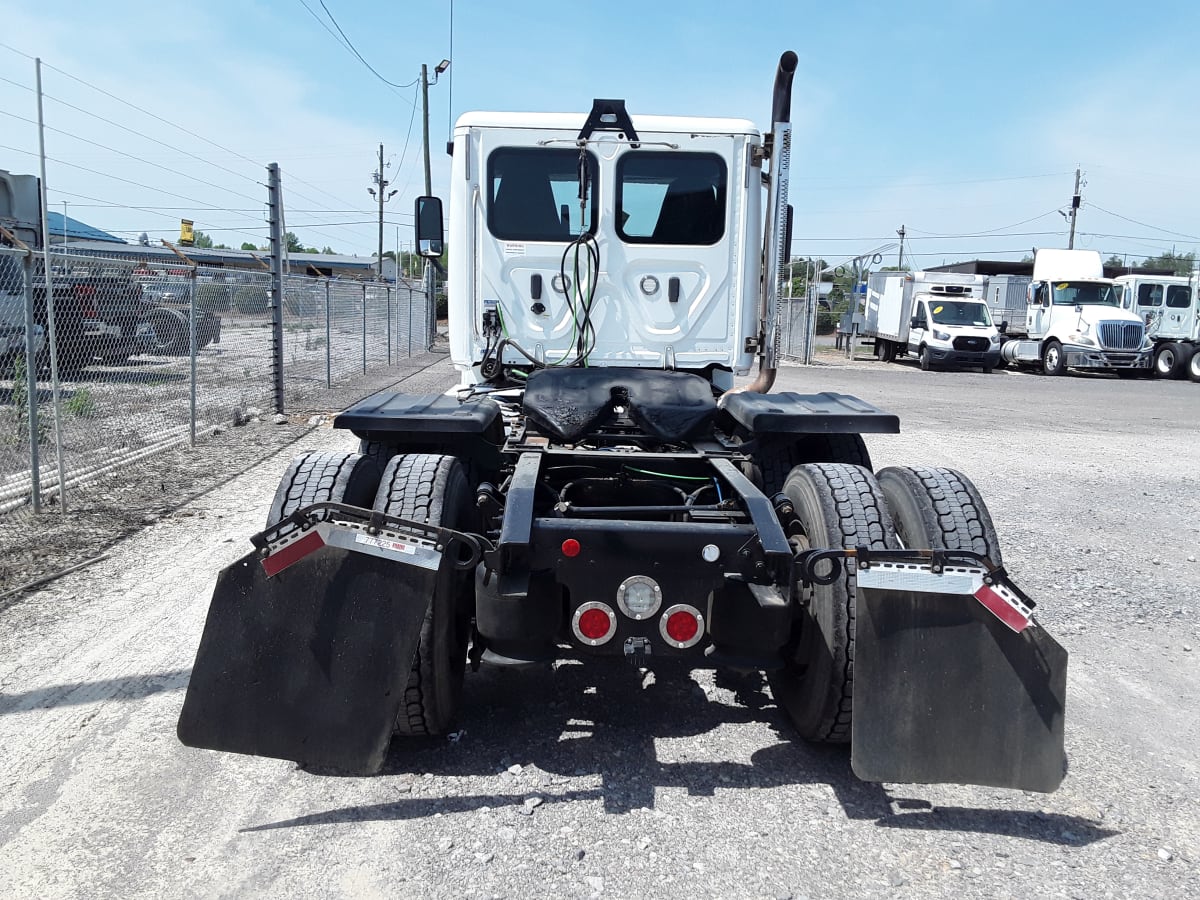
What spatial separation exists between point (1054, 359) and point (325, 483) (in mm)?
28800

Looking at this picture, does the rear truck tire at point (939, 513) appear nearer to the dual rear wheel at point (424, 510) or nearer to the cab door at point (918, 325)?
the dual rear wheel at point (424, 510)

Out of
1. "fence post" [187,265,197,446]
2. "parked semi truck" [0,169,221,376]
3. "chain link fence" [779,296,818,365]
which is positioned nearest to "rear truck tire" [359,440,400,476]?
"parked semi truck" [0,169,221,376]

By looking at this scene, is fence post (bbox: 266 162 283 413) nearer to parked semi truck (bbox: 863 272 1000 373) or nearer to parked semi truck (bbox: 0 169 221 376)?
parked semi truck (bbox: 0 169 221 376)

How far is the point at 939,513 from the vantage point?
3486mm

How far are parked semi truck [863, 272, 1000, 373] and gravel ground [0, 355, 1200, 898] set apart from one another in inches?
963

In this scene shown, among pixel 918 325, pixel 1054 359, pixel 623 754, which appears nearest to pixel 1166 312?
pixel 1054 359

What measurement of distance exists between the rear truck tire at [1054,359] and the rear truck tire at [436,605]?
1103 inches

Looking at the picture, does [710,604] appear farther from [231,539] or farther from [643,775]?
[231,539]

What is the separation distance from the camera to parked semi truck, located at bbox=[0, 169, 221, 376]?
7297 millimetres

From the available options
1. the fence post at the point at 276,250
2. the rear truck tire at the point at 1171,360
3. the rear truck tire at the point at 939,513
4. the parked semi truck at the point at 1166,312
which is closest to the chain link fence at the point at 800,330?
the parked semi truck at the point at 1166,312

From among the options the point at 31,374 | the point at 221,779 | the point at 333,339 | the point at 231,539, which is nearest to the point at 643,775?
the point at 221,779

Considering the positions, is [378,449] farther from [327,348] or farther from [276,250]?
[327,348]

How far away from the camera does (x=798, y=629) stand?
3.45 m

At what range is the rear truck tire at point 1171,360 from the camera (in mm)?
26906
